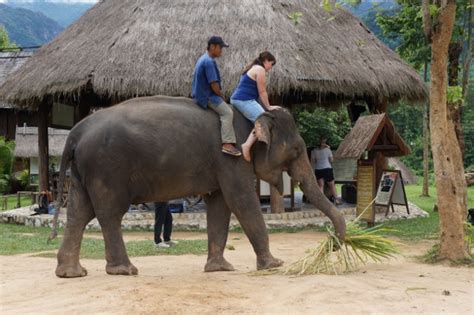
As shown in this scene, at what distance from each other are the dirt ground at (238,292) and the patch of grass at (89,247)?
1730mm

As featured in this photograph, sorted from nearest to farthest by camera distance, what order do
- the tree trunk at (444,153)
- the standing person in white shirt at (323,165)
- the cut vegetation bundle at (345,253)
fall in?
the cut vegetation bundle at (345,253) < the tree trunk at (444,153) < the standing person in white shirt at (323,165)

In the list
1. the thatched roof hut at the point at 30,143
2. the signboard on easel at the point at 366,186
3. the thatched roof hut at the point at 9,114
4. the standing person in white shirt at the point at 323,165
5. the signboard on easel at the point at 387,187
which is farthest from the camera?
the thatched roof hut at the point at 9,114

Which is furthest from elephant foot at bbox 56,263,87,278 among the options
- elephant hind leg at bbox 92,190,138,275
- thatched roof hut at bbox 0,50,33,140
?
thatched roof hut at bbox 0,50,33,140

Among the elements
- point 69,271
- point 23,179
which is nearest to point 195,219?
point 69,271

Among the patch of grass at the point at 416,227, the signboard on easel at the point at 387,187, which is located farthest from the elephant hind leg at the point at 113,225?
the signboard on easel at the point at 387,187

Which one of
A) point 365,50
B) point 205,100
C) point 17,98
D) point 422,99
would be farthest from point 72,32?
point 205,100

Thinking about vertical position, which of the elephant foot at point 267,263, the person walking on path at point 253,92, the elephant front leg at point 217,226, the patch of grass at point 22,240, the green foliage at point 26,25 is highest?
the green foliage at point 26,25

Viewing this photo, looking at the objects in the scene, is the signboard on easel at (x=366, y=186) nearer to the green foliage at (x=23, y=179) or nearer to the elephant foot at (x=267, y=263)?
the elephant foot at (x=267, y=263)

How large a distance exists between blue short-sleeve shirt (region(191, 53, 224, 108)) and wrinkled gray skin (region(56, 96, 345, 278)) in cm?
11

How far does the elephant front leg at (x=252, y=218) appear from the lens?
6559mm

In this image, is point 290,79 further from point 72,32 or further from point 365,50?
point 72,32

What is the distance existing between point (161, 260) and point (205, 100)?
2.47m

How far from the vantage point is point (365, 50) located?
14.3 metres

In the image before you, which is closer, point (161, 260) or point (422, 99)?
point (161, 260)
